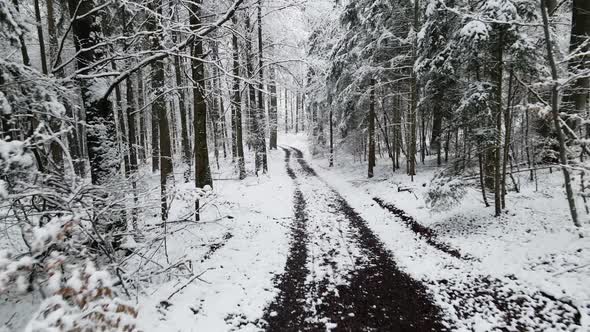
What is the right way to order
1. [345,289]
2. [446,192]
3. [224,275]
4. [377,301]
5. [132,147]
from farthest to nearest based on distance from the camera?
[132,147] → [446,192] → [224,275] → [345,289] → [377,301]

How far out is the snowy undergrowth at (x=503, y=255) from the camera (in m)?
4.98

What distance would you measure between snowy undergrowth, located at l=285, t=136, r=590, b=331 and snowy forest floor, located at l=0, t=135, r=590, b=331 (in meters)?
0.02

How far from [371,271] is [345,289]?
997mm

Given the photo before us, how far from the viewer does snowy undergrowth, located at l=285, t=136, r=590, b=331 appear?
16.4 ft

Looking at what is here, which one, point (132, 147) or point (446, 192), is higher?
point (132, 147)

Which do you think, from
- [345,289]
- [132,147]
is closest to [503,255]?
[345,289]

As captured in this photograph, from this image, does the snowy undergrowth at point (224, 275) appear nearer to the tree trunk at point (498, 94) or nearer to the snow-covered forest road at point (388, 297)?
the snow-covered forest road at point (388, 297)

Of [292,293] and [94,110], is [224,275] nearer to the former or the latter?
[292,293]

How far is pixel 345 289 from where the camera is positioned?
5977 mm

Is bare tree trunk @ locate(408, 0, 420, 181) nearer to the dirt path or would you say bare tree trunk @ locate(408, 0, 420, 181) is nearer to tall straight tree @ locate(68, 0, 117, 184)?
the dirt path

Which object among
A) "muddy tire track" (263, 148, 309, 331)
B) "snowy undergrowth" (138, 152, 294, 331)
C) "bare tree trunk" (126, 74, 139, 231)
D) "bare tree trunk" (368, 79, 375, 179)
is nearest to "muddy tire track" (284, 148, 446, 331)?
"muddy tire track" (263, 148, 309, 331)

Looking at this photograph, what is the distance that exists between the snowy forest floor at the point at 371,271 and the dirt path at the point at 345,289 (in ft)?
0.09

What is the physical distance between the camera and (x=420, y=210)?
1048cm

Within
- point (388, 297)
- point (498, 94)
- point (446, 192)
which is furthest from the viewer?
point (446, 192)
